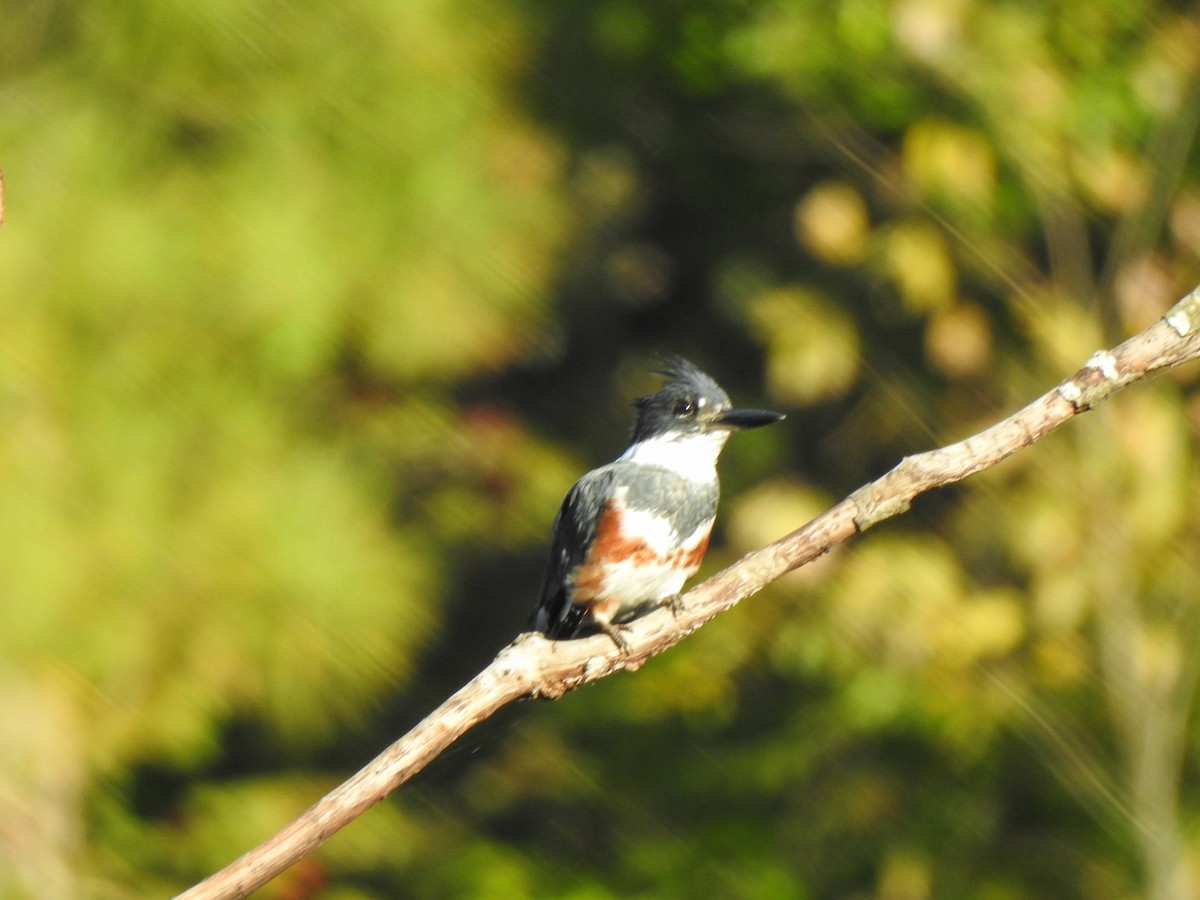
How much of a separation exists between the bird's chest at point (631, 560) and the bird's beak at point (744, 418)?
A: 20 centimetres

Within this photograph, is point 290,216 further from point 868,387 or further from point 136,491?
point 868,387

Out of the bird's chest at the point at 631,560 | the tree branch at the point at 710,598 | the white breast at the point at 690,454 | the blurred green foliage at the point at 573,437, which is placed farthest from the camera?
the blurred green foliage at the point at 573,437

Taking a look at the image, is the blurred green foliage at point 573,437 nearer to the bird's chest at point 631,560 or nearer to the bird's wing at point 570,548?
the bird's wing at point 570,548

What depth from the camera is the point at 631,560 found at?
222 cm

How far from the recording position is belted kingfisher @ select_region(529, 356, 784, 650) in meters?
2.23

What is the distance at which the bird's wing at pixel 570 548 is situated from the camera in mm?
2279

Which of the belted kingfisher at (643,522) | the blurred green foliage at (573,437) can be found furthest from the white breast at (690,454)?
the blurred green foliage at (573,437)

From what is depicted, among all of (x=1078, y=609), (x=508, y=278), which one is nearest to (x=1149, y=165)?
(x=1078, y=609)

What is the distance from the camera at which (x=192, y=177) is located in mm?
3664

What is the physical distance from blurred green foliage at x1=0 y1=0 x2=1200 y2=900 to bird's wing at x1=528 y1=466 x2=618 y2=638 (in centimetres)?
70

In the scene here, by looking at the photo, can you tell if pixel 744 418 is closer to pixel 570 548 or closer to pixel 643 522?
pixel 643 522

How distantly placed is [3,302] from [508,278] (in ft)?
4.22

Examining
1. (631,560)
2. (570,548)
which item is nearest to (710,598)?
(631,560)

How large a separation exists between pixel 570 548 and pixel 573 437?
187 centimetres
